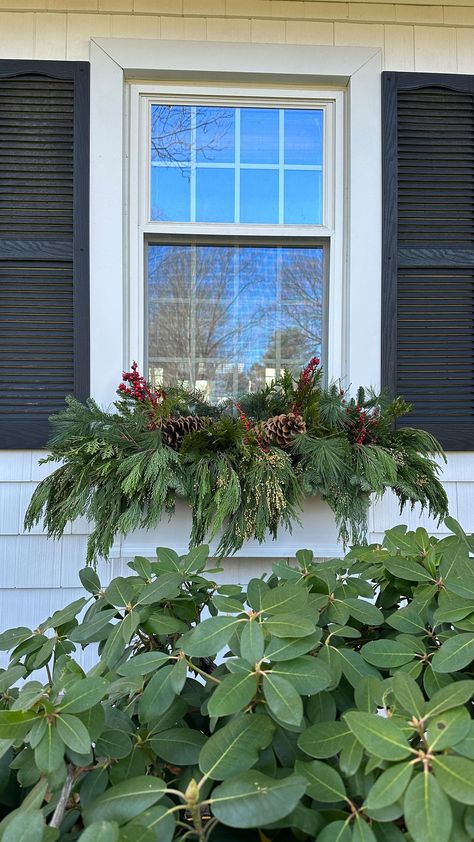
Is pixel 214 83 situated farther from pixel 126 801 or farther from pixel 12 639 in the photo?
pixel 126 801

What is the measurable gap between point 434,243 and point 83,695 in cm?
189

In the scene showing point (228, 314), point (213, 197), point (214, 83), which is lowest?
point (228, 314)

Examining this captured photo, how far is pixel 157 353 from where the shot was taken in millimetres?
2035

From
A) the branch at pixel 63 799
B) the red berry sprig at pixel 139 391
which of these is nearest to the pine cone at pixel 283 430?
the red berry sprig at pixel 139 391

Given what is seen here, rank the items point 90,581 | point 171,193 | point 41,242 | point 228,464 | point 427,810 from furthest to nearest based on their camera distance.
Result: point 171,193 → point 41,242 → point 228,464 → point 90,581 → point 427,810

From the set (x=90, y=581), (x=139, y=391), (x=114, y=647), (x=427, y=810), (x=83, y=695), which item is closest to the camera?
(x=427, y=810)

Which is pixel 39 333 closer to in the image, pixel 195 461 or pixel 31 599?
pixel 195 461

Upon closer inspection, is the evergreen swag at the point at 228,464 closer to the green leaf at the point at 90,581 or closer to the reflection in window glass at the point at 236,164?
the reflection in window glass at the point at 236,164

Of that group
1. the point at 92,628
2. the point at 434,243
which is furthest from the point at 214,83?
the point at 92,628

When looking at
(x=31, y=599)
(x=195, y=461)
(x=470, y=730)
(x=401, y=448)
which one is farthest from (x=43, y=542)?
(x=470, y=730)

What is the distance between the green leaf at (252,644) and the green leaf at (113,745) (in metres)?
0.12

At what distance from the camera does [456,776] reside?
1.22 feet

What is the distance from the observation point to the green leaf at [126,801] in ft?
1.33

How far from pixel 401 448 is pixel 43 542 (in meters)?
1.16
